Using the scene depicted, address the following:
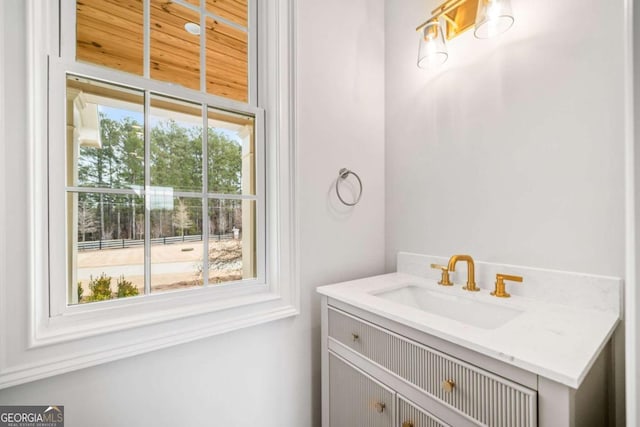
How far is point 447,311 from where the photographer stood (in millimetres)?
1229

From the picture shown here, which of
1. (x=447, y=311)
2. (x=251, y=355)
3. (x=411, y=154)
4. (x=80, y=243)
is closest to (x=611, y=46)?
(x=411, y=154)

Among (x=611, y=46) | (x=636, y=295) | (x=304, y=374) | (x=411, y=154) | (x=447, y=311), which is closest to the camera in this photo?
(x=636, y=295)

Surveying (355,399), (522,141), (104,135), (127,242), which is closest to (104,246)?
(127,242)

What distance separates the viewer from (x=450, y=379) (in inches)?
31.3

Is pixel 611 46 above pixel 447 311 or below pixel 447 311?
above

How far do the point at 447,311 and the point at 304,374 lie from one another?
759 mm

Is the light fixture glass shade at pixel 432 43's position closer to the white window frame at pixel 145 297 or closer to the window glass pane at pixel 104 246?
the white window frame at pixel 145 297

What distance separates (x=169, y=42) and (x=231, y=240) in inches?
34.4

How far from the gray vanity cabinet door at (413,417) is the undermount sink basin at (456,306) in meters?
0.42

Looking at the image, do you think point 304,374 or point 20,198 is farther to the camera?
point 304,374

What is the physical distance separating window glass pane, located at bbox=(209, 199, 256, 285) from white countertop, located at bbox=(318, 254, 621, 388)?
473 mm

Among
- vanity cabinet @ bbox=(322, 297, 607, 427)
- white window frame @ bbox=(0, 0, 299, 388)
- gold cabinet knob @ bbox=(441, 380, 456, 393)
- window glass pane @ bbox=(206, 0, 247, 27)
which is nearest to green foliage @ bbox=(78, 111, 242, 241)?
white window frame @ bbox=(0, 0, 299, 388)

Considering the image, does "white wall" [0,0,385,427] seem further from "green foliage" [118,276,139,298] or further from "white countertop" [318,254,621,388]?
"white countertop" [318,254,621,388]

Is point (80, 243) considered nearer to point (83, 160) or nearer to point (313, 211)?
point (83, 160)
